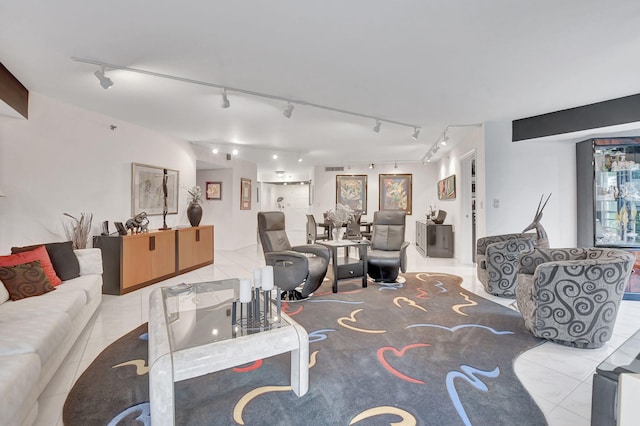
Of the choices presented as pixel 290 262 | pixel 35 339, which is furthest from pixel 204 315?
pixel 290 262

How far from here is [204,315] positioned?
224 centimetres

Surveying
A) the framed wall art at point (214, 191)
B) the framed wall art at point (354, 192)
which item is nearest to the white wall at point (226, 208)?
the framed wall art at point (214, 191)

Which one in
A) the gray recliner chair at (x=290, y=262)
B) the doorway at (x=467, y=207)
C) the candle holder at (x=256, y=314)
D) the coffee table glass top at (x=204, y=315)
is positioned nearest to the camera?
the coffee table glass top at (x=204, y=315)

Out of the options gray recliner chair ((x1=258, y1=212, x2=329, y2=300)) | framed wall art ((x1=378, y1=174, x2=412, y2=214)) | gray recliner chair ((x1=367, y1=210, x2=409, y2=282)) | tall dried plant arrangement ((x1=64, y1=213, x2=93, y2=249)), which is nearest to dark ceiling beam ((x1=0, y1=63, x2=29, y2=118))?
tall dried plant arrangement ((x1=64, y1=213, x2=93, y2=249))

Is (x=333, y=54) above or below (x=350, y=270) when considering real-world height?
above

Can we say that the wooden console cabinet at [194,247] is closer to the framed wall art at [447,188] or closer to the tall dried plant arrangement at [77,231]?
the tall dried plant arrangement at [77,231]

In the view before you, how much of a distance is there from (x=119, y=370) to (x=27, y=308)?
83 centimetres

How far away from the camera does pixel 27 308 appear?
7.25ft

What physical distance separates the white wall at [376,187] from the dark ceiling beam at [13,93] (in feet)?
22.9

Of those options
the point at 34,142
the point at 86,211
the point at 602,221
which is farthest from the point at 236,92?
the point at 602,221

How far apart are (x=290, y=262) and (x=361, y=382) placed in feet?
5.88

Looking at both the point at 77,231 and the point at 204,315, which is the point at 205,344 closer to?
the point at 204,315

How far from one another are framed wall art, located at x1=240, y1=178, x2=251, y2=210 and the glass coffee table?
572 centimetres

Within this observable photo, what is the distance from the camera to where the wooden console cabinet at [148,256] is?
13.1 feet
